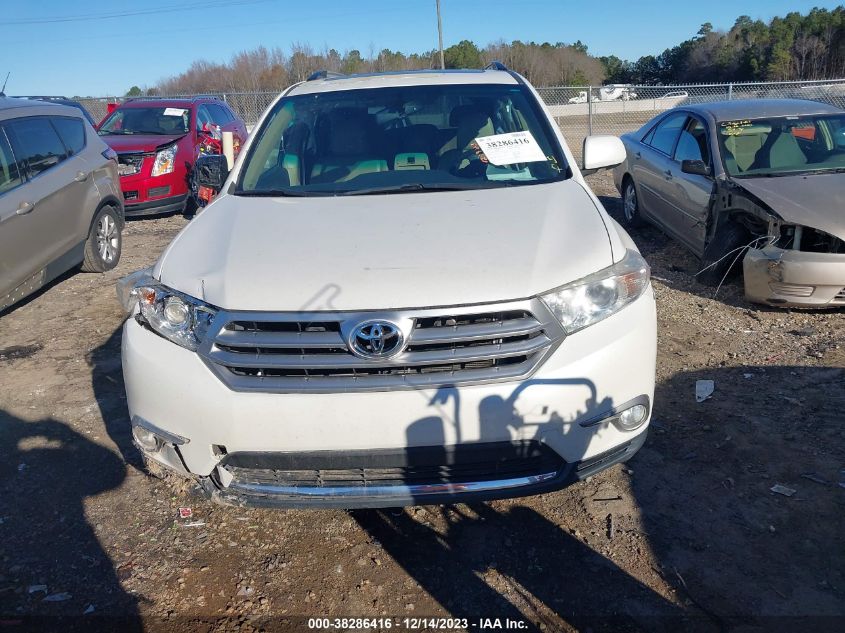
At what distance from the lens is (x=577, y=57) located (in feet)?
202

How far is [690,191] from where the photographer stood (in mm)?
6508

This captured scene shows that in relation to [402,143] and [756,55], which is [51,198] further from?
[756,55]

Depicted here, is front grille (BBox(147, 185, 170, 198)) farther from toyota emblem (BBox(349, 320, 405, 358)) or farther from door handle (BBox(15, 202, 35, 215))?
toyota emblem (BBox(349, 320, 405, 358))

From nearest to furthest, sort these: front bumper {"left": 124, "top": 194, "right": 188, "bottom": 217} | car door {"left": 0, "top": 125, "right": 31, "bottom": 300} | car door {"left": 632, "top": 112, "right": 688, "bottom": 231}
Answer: car door {"left": 0, "top": 125, "right": 31, "bottom": 300}
car door {"left": 632, "top": 112, "right": 688, "bottom": 231}
front bumper {"left": 124, "top": 194, "right": 188, "bottom": 217}

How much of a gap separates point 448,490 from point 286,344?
79 cm

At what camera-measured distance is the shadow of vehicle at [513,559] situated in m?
2.40

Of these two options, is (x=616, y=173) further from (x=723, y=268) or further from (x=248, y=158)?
(x=248, y=158)

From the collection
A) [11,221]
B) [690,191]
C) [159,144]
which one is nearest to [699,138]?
[690,191]

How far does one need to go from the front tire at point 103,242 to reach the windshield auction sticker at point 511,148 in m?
4.84

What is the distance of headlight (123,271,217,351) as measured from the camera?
2.57 meters

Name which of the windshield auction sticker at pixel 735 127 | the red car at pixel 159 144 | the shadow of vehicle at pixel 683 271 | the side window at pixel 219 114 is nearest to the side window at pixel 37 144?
the red car at pixel 159 144

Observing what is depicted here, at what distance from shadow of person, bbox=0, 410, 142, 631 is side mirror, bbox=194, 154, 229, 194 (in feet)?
5.39

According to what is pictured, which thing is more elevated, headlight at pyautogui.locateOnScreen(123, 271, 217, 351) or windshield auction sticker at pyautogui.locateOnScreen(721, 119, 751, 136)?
windshield auction sticker at pyautogui.locateOnScreen(721, 119, 751, 136)

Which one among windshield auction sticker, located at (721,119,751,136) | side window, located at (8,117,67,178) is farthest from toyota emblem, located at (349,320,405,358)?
windshield auction sticker, located at (721,119,751,136)
